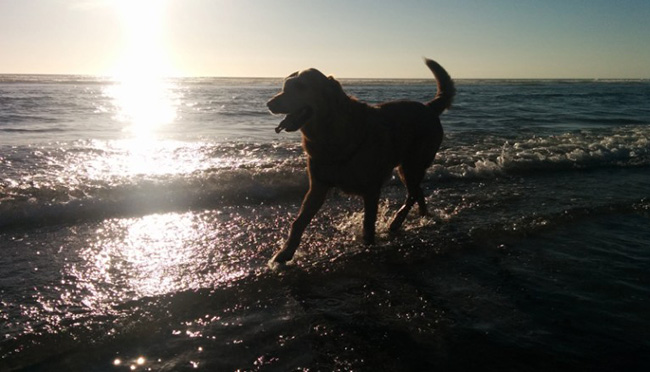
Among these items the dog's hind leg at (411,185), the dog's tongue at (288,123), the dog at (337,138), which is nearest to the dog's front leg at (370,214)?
the dog at (337,138)

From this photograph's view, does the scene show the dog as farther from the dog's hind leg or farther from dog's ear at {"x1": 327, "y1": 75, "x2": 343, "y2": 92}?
the dog's hind leg

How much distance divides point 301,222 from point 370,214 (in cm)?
75

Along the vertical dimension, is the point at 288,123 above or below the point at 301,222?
above

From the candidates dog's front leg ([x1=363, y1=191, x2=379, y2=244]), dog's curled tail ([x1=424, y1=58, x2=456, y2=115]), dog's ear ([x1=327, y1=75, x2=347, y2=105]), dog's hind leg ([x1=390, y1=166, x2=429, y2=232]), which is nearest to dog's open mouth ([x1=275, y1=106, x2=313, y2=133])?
dog's ear ([x1=327, y1=75, x2=347, y2=105])

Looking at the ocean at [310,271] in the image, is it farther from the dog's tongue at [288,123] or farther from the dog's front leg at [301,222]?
the dog's tongue at [288,123]

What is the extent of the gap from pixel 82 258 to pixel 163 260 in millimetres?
765

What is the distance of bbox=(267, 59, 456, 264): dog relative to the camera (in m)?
4.36

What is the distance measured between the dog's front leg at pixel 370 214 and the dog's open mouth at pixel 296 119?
42.7 inches

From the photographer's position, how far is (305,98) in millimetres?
4340

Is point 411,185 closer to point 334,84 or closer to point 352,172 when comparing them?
point 352,172

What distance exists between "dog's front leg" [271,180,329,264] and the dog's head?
76cm

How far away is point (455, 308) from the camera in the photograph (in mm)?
3625

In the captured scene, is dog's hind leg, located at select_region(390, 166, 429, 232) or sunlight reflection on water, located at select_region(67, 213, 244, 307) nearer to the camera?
sunlight reflection on water, located at select_region(67, 213, 244, 307)

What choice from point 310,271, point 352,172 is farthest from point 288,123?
point 310,271
